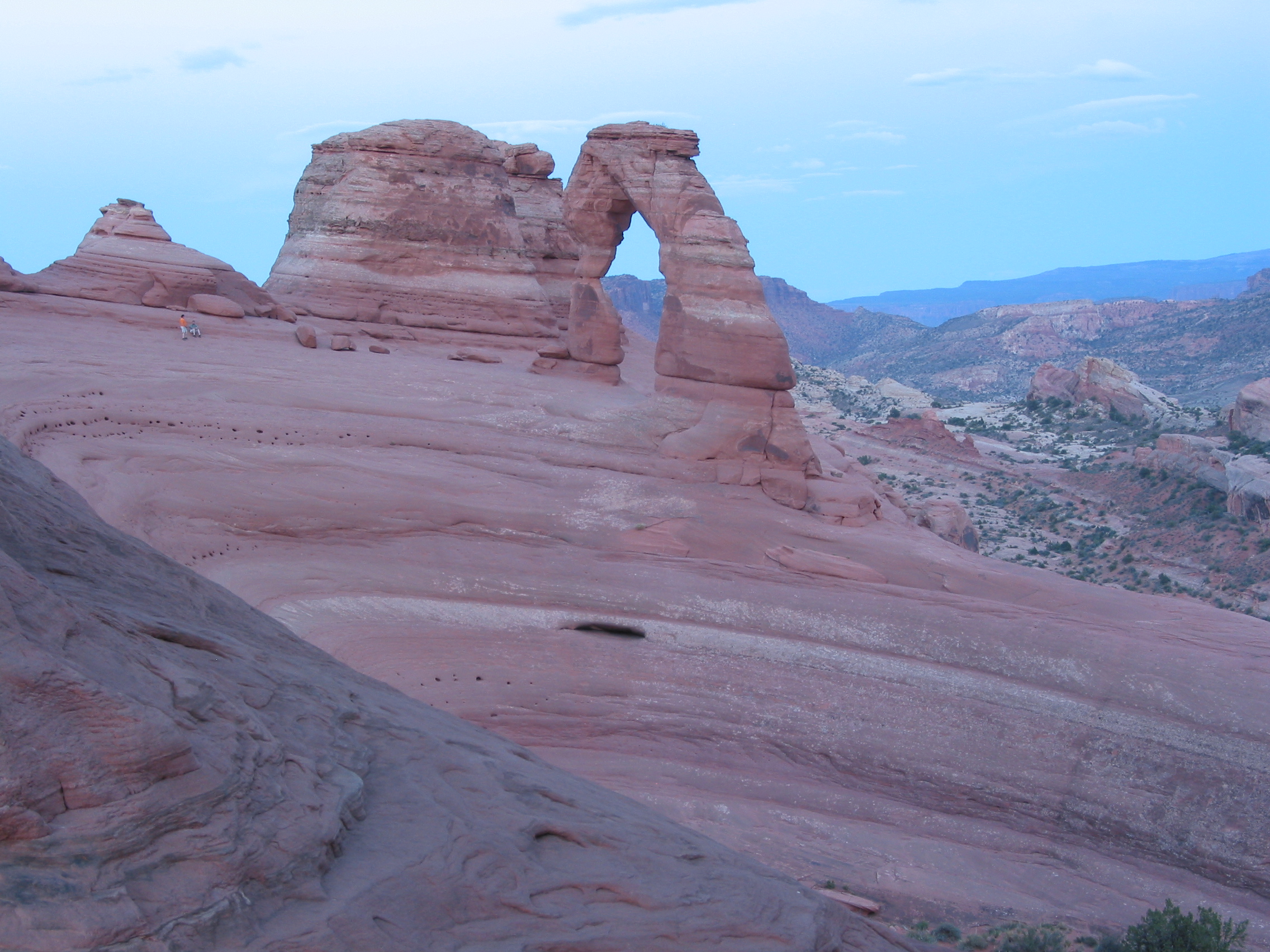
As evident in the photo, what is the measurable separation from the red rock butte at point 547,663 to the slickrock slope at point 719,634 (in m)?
0.05

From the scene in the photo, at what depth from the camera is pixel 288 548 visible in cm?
1323

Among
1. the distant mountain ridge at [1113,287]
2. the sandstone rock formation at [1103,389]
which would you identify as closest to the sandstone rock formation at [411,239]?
the sandstone rock formation at [1103,389]

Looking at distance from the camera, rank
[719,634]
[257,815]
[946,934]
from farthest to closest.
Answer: [719,634] < [946,934] < [257,815]

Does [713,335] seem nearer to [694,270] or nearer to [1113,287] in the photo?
[694,270]

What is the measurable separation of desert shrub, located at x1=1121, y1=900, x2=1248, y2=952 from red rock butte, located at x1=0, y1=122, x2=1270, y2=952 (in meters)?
1.15

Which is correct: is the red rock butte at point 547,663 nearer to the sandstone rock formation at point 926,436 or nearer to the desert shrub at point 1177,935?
the desert shrub at point 1177,935

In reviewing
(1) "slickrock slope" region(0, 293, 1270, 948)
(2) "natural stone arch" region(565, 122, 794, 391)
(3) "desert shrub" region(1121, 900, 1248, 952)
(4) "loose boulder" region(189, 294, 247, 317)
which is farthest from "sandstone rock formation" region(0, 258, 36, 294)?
(3) "desert shrub" region(1121, 900, 1248, 952)

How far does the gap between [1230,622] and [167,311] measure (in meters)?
20.2

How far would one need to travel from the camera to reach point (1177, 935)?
792 cm

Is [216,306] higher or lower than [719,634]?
higher

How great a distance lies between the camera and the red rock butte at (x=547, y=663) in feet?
12.9

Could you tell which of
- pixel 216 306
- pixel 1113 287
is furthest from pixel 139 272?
pixel 1113 287

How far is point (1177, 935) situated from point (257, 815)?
7.44 meters

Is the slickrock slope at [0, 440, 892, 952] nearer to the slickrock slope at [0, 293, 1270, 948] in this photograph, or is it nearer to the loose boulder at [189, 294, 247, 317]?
the slickrock slope at [0, 293, 1270, 948]
